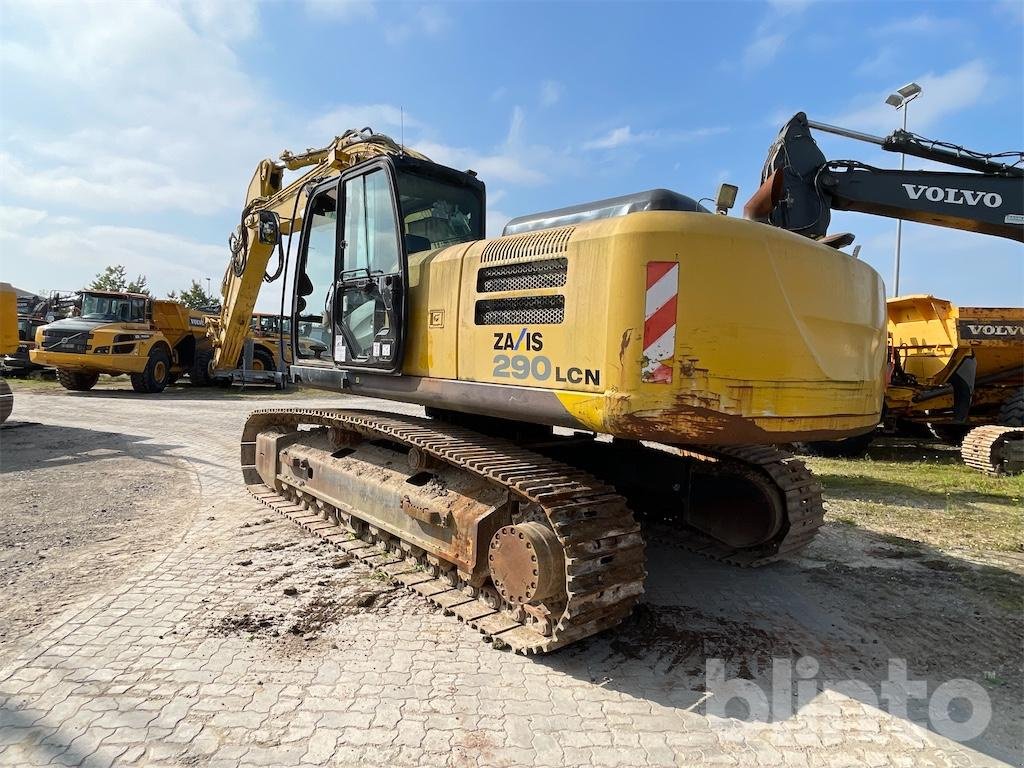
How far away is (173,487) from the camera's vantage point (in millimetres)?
6656

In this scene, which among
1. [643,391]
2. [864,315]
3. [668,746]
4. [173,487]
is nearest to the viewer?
[668,746]

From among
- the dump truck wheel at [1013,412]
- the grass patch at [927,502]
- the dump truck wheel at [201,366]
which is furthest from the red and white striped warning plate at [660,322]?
the dump truck wheel at [201,366]

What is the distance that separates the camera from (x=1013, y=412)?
32.2 feet

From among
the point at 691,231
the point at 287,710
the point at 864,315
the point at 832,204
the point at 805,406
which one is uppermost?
the point at 832,204

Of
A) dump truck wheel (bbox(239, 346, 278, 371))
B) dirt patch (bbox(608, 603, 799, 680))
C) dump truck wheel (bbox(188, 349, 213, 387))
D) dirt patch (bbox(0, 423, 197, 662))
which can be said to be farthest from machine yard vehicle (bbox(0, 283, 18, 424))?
dirt patch (bbox(608, 603, 799, 680))

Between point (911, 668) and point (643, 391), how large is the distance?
6.70ft

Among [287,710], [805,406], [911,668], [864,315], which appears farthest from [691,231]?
[287,710]

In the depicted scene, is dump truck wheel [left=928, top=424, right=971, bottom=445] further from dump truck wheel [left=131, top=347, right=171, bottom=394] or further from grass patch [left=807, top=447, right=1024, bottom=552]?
dump truck wheel [left=131, top=347, right=171, bottom=394]

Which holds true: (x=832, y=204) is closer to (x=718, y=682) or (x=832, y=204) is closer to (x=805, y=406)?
(x=805, y=406)

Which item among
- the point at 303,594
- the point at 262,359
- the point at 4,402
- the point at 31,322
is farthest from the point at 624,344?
the point at 31,322

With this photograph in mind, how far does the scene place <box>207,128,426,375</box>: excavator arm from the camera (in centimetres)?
546

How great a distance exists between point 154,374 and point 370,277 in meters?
16.3

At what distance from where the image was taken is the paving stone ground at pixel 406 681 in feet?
8.04

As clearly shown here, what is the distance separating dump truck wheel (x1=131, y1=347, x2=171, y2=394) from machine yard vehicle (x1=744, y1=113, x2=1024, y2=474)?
16.7 m
